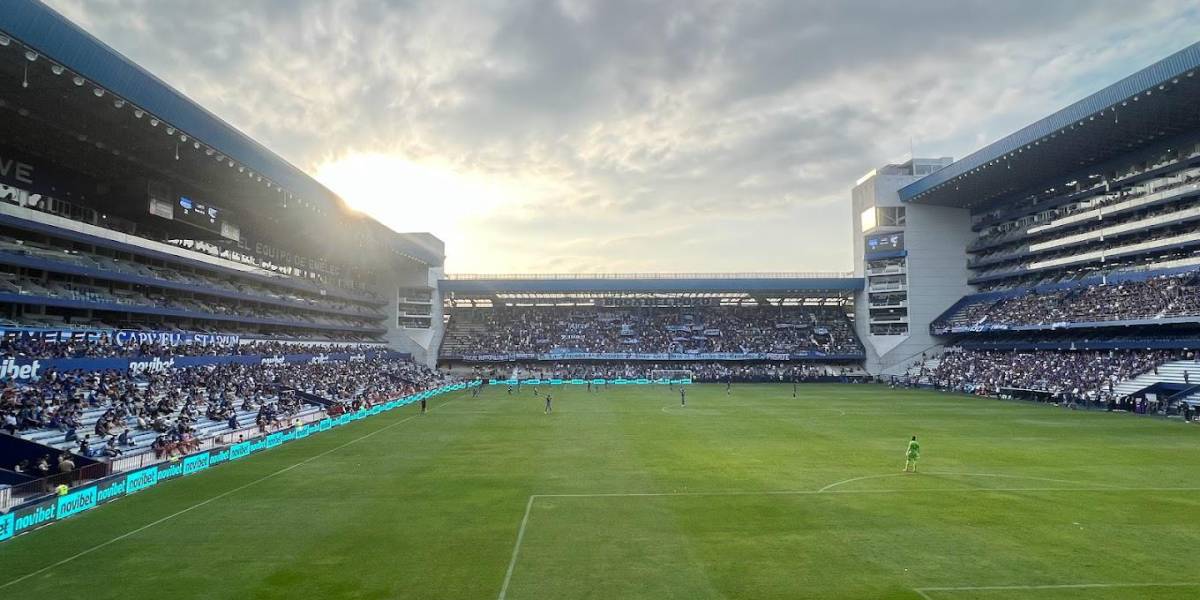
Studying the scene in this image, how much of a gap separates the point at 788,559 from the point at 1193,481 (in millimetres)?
16499

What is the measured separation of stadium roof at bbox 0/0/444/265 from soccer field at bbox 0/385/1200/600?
14617 mm

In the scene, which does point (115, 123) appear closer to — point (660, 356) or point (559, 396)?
point (559, 396)

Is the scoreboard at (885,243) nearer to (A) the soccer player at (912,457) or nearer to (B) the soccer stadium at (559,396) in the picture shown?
(B) the soccer stadium at (559,396)

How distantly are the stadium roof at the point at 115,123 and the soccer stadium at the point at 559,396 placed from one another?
0.48ft

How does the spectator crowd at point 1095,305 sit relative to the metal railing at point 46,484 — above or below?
above

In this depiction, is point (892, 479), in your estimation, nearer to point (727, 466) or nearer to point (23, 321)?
point (727, 466)

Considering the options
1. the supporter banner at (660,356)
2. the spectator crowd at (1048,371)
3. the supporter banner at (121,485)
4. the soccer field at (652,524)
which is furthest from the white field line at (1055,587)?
the supporter banner at (660,356)

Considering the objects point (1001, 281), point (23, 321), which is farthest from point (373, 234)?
point (1001, 281)

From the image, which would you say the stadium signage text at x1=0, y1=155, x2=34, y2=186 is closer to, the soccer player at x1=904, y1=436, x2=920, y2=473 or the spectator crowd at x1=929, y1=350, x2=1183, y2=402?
the soccer player at x1=904, y1=436, x2=920, y2=473

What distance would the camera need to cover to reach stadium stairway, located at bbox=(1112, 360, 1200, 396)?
146ft

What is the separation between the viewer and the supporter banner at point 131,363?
28203mm

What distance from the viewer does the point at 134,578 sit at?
13.0 metres

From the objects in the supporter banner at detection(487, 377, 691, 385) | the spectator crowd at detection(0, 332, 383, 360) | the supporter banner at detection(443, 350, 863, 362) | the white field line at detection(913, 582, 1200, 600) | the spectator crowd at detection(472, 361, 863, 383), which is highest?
the spectator crowd at detection(0, 332, 383, 360)

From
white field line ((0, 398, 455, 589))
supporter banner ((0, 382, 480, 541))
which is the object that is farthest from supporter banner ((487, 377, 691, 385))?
white field line ((0, 398, 455, 589))
